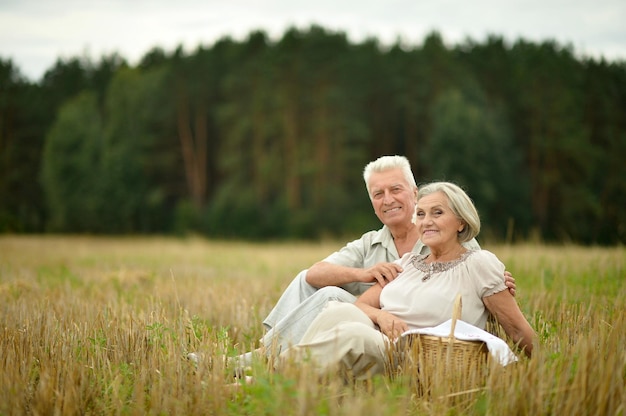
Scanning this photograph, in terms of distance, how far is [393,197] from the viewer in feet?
18.0

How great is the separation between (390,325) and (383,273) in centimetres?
52

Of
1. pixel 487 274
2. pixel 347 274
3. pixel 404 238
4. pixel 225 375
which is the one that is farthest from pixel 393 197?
pixel 225 375

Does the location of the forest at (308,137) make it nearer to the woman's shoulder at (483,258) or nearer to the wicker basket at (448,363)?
the woman's shoulder at (483,258)

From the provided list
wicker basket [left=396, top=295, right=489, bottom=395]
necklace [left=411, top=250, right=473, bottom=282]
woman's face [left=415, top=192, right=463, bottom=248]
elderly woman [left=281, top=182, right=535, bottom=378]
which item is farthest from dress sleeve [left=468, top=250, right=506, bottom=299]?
wicker basket [left=396, top=295, right=489, bottom=395]

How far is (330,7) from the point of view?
43344 mm

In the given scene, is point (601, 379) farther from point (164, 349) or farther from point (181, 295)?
point (181, 295)

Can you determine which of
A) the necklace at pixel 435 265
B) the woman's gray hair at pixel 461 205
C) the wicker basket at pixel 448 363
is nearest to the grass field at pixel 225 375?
the wicker basket at pixel 448 363

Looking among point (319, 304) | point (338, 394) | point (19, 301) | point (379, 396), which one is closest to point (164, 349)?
point (319, 304)

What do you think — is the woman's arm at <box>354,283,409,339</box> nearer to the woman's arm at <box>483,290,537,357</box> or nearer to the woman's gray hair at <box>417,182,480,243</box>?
the woman's arm at <box>483,290,537,357</box>

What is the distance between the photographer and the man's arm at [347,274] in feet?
16.4

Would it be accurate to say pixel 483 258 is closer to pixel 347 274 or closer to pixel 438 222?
pixel 438 222

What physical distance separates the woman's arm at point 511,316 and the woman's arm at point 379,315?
60cm

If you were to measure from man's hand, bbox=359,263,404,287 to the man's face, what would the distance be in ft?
1.73

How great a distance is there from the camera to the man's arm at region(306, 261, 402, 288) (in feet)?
16.4
